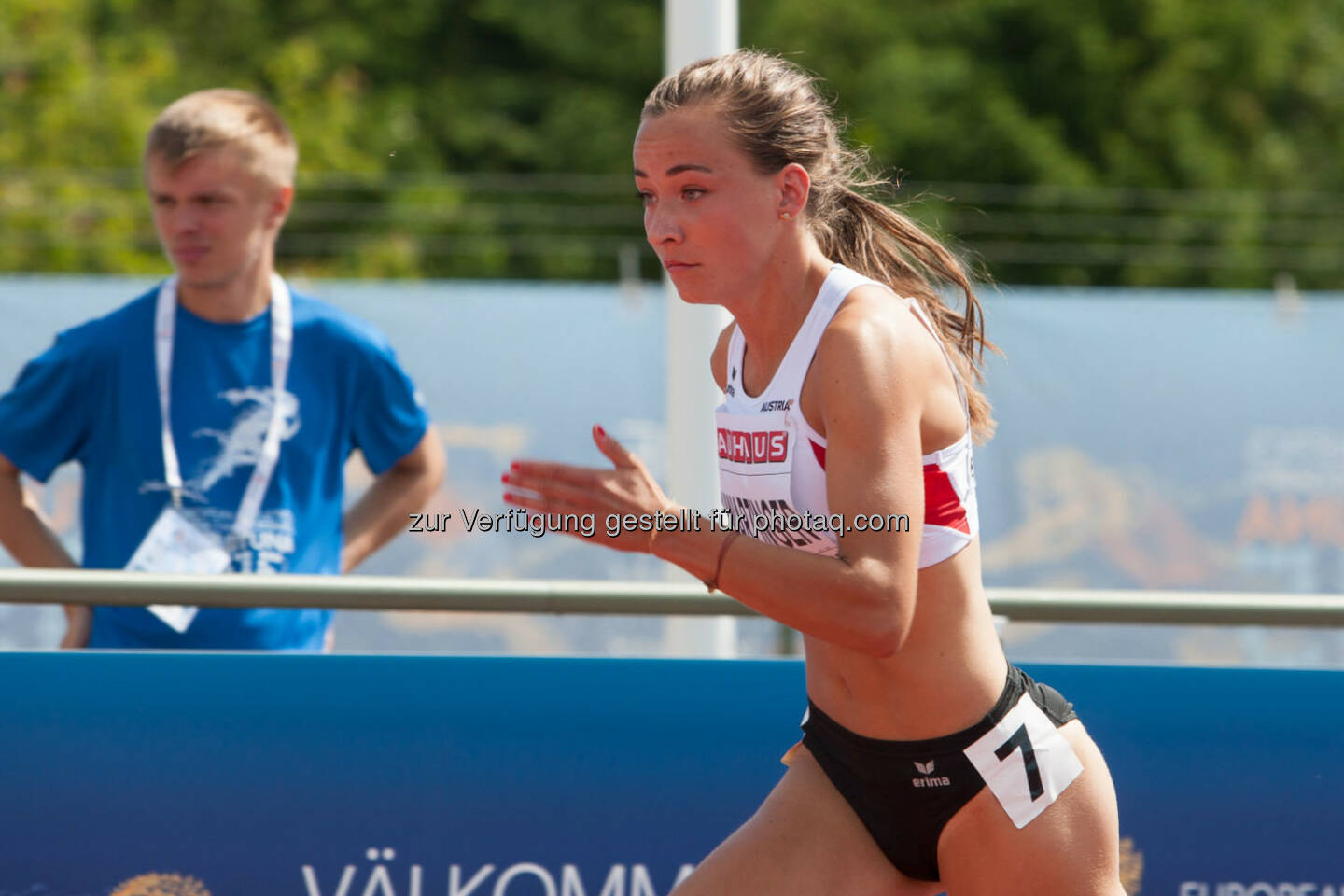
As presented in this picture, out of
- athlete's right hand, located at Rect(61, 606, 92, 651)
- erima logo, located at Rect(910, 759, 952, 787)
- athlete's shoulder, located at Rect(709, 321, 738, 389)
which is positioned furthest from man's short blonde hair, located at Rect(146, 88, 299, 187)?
erima logo, located at Rect(910, 759, 952, 787)

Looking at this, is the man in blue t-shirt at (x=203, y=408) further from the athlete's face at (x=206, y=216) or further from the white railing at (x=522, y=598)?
the white railing at (x=522, y=598)

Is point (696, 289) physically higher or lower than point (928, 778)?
higher

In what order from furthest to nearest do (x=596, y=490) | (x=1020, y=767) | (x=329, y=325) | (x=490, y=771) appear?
1. (x=329, y=325)
2. (x=490, y=771)
3. (x=1020, y=767)
4. (x=596, y=490)

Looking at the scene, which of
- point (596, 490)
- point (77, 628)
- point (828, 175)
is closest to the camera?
point (596, 490)

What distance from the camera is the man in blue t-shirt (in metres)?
3.45

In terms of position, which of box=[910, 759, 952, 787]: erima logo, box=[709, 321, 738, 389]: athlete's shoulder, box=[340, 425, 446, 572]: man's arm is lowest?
box=[910, 759, 952, 787]: erima logo

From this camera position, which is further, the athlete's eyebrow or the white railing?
the white railing

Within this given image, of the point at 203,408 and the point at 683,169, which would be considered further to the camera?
the point at 203,408

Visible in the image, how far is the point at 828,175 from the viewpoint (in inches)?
97.1

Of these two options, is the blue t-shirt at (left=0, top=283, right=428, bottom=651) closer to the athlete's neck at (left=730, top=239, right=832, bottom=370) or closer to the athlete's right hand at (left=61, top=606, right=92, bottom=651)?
the athlete's right hand at (left=61, top=606, right=92, bottom=651)

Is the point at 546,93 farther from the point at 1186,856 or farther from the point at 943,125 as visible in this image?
the point at 1186,856

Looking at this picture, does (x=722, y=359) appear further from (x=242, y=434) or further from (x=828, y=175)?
(x=242, y=434)

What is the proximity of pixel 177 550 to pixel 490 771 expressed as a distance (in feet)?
3.06

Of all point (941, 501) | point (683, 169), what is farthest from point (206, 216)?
point (941, 501)
